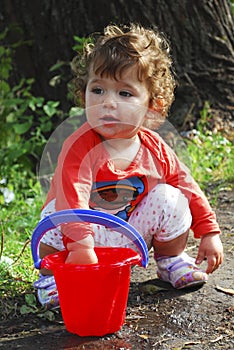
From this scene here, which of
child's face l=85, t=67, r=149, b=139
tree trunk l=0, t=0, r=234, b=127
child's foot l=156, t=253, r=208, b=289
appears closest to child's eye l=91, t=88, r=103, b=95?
child's face l=85, t=67, r=149, b=139

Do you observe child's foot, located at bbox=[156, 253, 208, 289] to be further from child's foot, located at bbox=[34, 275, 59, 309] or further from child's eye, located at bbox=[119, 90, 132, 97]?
child's eye, located at bbox=[119, 90, 132, 97]

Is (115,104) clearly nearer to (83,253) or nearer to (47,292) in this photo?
(83,253)

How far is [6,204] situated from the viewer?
14.7 feet

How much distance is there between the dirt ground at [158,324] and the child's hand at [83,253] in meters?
0.28

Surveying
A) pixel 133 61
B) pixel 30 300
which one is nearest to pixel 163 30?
pixel 133 61

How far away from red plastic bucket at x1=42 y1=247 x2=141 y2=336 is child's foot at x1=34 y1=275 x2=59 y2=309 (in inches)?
9.0

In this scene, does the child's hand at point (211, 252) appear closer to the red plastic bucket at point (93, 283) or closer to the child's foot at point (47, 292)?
the red plastic bucket at point (93, 283)

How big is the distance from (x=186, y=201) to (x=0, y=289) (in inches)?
33.2

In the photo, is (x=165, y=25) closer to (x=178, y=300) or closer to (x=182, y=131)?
(x=182, y=131)

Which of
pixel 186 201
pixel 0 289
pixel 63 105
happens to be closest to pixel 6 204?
pixel 63 105

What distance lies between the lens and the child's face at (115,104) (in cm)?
265

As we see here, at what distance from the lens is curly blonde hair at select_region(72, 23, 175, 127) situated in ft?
8.88

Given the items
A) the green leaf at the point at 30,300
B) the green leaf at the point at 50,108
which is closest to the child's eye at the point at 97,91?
the green leaf at the point at 30,300

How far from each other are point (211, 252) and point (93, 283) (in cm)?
60
